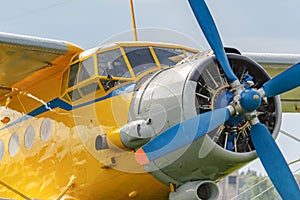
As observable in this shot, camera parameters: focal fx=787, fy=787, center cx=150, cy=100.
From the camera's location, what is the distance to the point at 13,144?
13.6m

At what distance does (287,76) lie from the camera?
35.7 ft

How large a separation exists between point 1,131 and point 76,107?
7.99 feet

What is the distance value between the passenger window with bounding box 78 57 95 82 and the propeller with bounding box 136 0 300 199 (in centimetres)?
169

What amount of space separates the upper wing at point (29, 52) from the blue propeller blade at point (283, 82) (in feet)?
11.8

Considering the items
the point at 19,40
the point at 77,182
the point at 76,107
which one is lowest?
the point at 77,182

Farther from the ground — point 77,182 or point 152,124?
point 152,124

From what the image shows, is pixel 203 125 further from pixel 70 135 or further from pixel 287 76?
pixel 70 135

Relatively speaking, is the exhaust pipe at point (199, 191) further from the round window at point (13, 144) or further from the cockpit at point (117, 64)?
the round window at point (13, 144)

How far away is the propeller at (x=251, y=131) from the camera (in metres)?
10.4

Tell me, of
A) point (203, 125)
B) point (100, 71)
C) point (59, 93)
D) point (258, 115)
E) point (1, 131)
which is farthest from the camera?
point (1, 131)

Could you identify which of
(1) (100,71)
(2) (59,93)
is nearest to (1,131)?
(2) (59,93)

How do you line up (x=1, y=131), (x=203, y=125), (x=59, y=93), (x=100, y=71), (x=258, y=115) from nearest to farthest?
1. (x=203, y=125)
2. (x=258, y=115)
3. (x=100, y=71)
4. (x=59, y=93)
5. (x=1, y=131)

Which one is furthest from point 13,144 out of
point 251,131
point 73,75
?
point 251,131

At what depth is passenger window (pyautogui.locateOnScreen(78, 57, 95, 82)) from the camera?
39.3 ft
